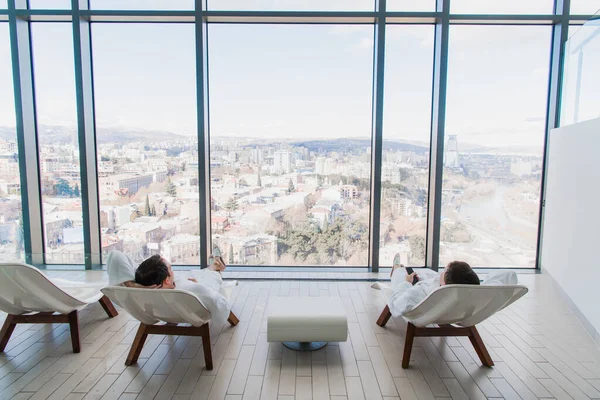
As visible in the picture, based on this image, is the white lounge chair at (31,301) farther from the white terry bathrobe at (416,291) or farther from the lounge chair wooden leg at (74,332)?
the white terry bathrobe at (416,291)

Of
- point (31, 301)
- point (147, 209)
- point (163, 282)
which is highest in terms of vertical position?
point (147, 209)

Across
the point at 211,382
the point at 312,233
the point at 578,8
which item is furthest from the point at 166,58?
the point at 578,8

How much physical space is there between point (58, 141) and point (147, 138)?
3.68ft

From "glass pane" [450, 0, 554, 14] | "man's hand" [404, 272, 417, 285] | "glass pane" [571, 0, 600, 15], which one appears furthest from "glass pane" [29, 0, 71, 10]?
"glass pane" [571, 0, 600, 15]

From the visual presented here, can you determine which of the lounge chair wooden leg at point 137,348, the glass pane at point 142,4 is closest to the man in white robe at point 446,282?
the lounge chair wooden leg at point 137,348

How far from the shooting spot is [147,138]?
186 inches

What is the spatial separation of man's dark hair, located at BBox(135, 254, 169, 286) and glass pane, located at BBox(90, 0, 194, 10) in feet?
10.8

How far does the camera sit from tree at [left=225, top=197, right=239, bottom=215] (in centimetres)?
482

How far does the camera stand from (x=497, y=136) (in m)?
4.69

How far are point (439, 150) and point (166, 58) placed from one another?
11.7ft

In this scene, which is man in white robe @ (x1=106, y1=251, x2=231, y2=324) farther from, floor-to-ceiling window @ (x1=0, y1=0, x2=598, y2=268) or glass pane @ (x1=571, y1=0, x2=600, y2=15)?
glass pane @ (x1=571, y1=0, x2=600, y2=15)

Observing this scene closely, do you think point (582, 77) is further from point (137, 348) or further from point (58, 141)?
point (58, 141)

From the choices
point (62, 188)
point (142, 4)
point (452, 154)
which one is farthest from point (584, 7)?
point (62, 188)

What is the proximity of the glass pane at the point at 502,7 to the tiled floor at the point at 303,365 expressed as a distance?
347cm
